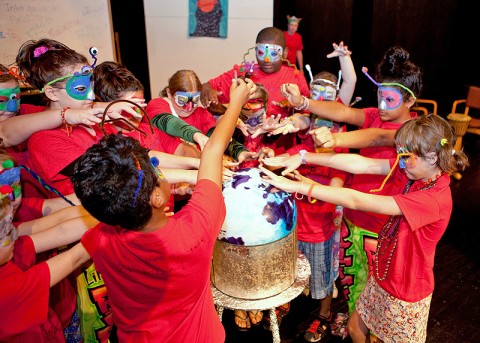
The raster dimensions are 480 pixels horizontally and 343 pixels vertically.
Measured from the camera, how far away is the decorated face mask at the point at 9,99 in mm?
2369

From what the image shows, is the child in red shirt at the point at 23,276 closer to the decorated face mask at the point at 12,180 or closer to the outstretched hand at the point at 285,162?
the decorated face mask at the point at 12,180

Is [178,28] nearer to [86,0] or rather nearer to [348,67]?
[86,0]

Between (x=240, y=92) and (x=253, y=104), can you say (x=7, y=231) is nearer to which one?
(x=240, y=92)

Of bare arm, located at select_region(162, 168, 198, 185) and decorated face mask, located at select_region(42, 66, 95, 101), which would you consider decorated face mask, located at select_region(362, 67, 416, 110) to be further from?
decorated face mask, located at select_region(42, 66, 95, 101)

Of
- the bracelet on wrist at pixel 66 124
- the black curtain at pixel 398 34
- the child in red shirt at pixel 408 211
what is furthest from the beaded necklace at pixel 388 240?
the black curtain at pixel 398 34

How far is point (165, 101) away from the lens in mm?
3064

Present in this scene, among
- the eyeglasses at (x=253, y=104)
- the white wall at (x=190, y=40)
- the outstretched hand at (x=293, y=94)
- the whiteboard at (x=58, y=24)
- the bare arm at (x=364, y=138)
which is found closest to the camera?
the bare arm at (x=364, y=138)

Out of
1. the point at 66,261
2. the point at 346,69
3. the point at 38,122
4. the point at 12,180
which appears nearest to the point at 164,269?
the point at 66,261

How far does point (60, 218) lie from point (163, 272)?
82 cm

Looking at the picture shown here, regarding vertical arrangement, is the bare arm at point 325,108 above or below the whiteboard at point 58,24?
below

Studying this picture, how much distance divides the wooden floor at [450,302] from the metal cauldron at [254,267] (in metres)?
1.14

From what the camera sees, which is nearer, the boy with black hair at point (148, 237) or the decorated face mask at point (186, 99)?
the boy with black hair at point (148, 237)

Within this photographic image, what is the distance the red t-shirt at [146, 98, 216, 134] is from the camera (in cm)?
297

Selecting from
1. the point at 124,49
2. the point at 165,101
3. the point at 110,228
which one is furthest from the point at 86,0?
the point at 110,228
